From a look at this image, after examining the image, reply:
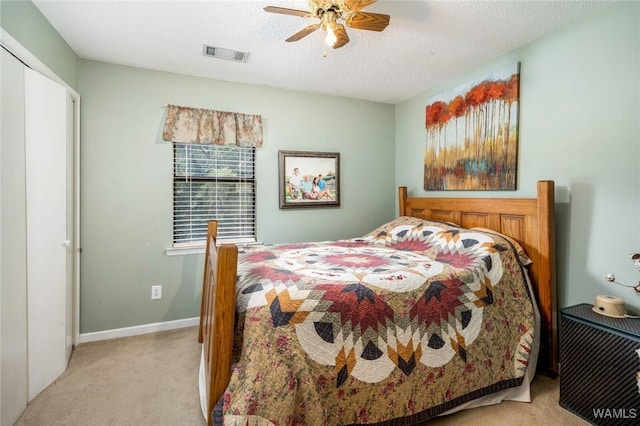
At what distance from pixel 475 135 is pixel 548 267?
127 cm

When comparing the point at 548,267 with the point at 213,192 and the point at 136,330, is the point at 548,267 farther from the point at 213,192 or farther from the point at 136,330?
the point at 136,330

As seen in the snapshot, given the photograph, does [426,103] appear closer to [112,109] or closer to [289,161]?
[289,161]

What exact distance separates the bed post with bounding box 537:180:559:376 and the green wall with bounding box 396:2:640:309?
0.53 feet

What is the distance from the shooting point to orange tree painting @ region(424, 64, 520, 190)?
248 cm

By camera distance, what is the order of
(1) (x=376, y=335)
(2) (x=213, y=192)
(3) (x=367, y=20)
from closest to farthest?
(1) (x=376, y=335)
(3) (x=367, y=20)
(2) (x=213, y=192)

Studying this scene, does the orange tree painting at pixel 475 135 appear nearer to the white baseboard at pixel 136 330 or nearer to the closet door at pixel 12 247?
the white baseboard at pixel 136 330

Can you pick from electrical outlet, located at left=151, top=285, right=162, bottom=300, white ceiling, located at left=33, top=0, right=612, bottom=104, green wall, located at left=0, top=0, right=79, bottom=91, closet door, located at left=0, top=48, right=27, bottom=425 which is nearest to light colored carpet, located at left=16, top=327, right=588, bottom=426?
closet door, located at left=0, top=48, right=27, bottom=425

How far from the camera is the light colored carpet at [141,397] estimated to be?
172 centimetres

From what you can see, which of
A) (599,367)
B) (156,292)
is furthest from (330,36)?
(156,292)

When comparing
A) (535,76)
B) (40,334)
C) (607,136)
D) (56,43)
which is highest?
(56,43)

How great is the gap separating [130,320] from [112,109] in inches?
74.7

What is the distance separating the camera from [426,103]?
336 cm

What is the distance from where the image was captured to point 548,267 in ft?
6.78

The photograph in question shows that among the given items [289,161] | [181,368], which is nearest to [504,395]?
[181,368]
